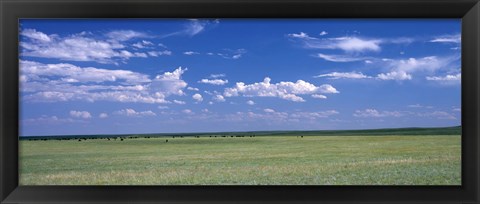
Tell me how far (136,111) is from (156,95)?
320 millimetres

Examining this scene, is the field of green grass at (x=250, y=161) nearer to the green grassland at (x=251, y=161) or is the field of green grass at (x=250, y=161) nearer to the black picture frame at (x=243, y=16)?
the green grassland at (x=251, y=161)

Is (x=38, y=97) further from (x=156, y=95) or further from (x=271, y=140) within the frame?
(x=271, y=140)

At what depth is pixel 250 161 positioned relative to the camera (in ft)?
21.9

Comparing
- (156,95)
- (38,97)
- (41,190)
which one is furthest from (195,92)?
(41,190)

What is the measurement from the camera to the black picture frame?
5.33 feet

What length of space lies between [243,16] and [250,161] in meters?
5.18

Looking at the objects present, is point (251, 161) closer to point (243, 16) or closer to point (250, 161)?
point (250, 161)

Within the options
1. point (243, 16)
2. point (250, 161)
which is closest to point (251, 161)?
point (250, 161)

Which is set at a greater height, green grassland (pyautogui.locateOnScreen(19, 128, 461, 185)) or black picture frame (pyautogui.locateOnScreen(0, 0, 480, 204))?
black picture frame (pyautogui.locateOnScreen(0, 0, 480, 204))

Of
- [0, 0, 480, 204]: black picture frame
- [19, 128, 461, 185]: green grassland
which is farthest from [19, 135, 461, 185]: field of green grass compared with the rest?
[0, 0, 480, 204]: black picture frame

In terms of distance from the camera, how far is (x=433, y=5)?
63.7 inches

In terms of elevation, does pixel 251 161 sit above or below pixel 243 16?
below

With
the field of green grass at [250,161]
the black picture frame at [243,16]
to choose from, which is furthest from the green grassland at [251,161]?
the black picture frame at [243,16]

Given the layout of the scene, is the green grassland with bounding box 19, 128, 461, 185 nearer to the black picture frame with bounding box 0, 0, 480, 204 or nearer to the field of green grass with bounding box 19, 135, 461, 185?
the field of green grass with bounding box 19, 135, 461, 185
